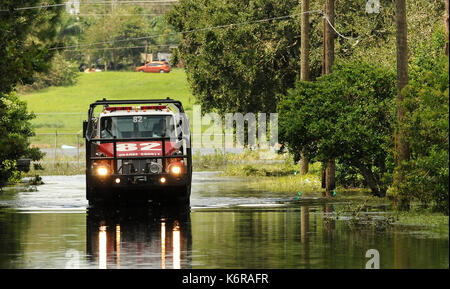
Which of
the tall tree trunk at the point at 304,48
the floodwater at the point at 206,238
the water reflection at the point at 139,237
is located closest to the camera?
the floodwater at the point at 206,238

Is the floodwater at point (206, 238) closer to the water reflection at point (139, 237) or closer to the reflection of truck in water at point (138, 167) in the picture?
the water reflection at point (139, 237)

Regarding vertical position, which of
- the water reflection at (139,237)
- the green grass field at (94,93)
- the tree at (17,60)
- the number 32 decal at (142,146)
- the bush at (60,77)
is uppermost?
the bush at (60,77)

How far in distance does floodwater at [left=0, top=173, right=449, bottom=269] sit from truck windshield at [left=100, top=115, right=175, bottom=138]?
1986 mm

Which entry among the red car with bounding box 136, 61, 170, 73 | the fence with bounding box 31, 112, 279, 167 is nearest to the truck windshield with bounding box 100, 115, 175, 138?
the fence with bounding box 31, 112, 279, 167

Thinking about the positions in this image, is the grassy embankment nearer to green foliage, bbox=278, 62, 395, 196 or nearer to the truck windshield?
green foliage, bbox=278, 62, 395, 196

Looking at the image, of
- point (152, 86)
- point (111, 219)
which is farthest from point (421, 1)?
point (152, 86)

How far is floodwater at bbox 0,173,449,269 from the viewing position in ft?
52.7

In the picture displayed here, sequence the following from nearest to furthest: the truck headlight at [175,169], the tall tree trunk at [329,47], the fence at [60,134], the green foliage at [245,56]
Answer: the truck headlight at [175,169] → the tall tree trunk at [329,47] → the green foliage at [245,56] → the fence at [60,134]

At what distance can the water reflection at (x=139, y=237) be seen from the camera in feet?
53.5

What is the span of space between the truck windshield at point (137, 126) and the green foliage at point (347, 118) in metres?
5.12

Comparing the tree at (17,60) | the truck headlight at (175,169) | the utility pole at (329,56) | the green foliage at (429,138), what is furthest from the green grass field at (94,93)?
the green foliage at (429,138)

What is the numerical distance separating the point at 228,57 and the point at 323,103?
15.0 m

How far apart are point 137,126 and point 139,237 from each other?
7.42 metres
